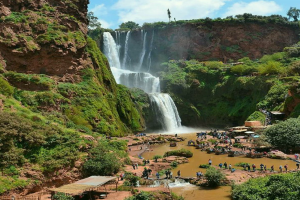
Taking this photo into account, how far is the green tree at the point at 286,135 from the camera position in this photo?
29.2m

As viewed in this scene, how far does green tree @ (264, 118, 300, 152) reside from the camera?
2919 centimetres

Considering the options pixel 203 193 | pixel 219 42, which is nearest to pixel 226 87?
Answer: pixel 219 42

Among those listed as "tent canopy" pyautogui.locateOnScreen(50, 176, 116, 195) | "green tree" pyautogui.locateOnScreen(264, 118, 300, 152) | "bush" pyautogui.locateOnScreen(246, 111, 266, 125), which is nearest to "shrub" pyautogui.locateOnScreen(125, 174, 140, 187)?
"tent canopy" pyautogui.locateOnScreen(50, 176, 116, 195)

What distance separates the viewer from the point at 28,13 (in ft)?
121

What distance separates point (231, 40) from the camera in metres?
78.2

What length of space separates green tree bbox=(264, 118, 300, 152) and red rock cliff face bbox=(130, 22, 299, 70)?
162 feet

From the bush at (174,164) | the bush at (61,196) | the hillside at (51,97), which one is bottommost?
the bush at (174,164)

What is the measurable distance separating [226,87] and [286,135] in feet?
101

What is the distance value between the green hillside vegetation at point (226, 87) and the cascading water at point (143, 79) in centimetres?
350

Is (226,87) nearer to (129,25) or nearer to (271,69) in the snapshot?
(271,69)

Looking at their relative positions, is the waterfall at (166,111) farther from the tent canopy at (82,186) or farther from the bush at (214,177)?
the tent canopy at (82,186)

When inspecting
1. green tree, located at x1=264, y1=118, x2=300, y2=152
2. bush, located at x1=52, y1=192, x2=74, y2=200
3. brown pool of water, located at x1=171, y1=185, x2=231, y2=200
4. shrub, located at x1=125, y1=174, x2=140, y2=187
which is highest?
green tree, located at x1=264, y1=118, x2=300, y2=152

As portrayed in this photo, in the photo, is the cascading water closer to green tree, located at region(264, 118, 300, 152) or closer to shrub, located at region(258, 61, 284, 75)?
shrub, located at region(258, 61, 284, 75)

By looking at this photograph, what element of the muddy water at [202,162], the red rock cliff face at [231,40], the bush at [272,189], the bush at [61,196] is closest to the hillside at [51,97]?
the bush at [61,196]
